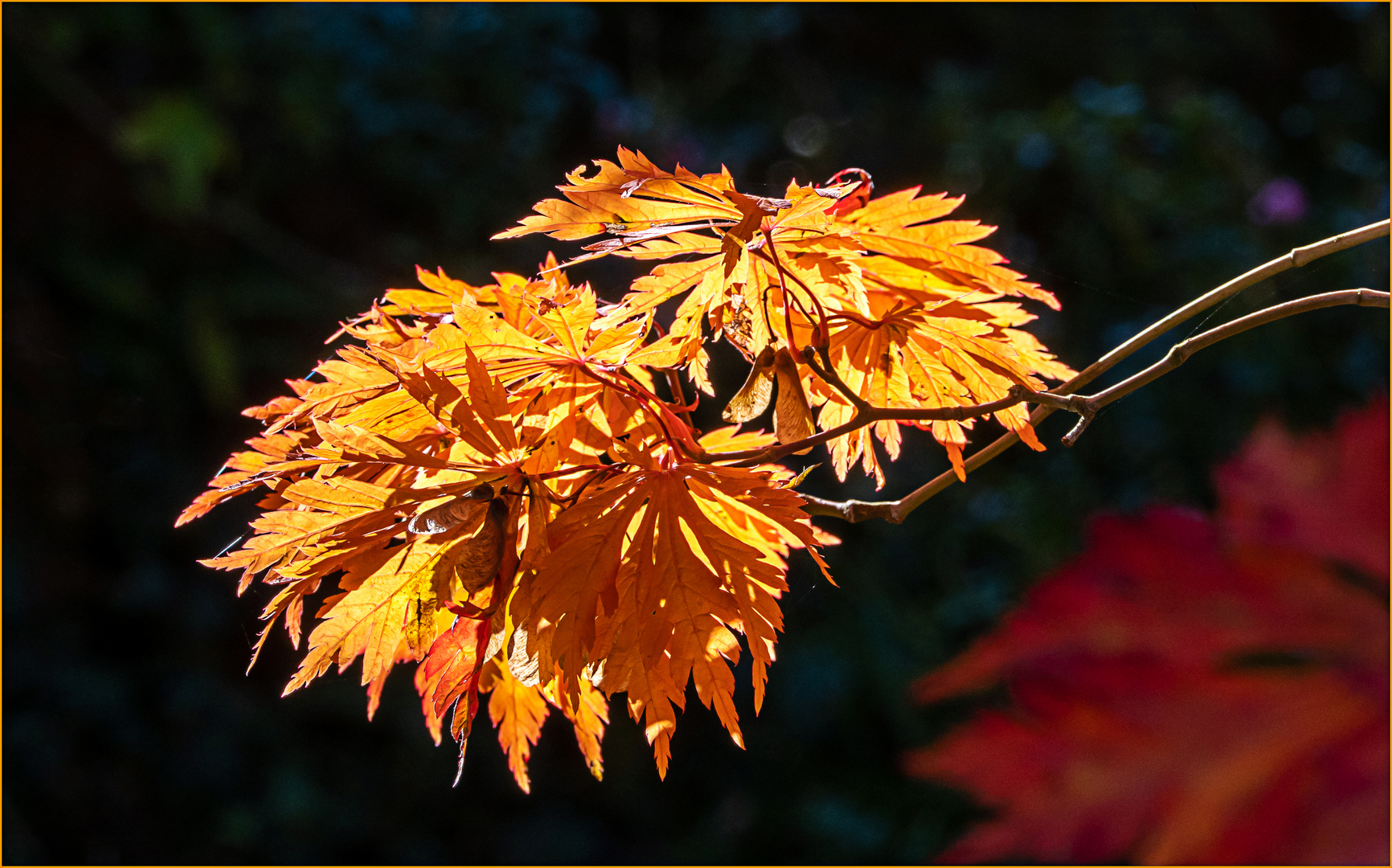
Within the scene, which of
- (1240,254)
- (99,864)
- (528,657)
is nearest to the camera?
(528,657)

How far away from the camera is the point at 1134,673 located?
702 millimetres

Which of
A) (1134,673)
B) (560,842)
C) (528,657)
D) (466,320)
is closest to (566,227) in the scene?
(466,320)

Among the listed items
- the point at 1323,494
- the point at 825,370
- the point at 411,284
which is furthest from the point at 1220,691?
the point at 411,284

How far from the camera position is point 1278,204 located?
247 cm

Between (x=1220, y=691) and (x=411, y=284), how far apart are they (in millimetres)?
2228

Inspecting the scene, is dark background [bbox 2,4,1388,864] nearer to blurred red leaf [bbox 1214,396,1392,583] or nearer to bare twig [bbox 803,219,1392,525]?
blurred red leaf [bbox 1214,396,1392,583]

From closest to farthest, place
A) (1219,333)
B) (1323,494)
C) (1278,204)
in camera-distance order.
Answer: (1219,333)
(1323,494)
(1278,204)

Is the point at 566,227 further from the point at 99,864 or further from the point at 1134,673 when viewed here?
the point at 99,864

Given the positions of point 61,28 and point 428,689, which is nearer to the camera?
point 428,689

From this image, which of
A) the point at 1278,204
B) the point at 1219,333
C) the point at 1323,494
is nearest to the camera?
the point at 1219,333

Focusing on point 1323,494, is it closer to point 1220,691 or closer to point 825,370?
point 1220,691

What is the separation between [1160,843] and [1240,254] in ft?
7.30

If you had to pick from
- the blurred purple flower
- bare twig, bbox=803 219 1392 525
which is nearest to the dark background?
the blurred purple flower

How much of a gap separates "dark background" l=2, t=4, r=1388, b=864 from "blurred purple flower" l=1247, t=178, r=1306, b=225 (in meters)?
0.01
